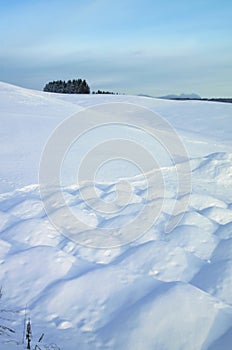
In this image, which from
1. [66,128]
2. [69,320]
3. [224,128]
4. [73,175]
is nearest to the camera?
[69,320]

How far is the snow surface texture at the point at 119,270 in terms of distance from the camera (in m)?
2.06

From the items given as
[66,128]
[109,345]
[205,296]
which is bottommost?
[109,345]

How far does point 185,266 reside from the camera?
268cm

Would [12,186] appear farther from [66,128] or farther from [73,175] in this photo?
[66,128]

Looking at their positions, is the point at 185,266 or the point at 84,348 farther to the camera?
the point at 185,266

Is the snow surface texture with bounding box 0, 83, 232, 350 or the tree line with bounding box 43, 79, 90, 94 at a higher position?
the tree line with bounding box 43, 79, 90, 94

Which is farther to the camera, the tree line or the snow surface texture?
the tree line

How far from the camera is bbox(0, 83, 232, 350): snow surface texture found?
2.06 m

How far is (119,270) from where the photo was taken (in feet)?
8.41

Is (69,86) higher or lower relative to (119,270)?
higher

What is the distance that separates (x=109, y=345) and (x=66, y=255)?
0.84 metres

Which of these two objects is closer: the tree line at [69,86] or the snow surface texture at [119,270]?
the snow surface texture at [119,270]

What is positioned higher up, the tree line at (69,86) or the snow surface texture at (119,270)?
the tree line at (69,86)

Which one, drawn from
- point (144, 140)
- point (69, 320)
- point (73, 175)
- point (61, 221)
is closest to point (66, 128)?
point (144, 140)
